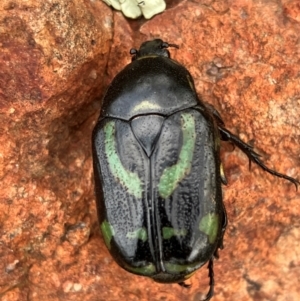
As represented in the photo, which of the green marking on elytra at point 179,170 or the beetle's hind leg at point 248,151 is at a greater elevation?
the green marking on elytra at point 179,170

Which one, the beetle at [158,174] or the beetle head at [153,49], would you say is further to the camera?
the beetle head at [153,49]

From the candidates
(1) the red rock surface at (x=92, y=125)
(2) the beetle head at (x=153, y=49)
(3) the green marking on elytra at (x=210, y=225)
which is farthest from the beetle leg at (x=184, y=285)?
(2) the beetle head at (x=153, y=49)

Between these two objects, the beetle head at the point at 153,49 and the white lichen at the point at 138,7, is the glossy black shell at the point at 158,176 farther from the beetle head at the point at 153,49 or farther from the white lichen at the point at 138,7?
the white lichen at the point at 138,7

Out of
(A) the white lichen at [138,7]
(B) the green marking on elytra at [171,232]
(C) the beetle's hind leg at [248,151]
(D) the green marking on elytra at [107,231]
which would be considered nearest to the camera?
(B) the green marking on elytra at [171,232]

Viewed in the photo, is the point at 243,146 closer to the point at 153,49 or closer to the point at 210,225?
the point at 210,225

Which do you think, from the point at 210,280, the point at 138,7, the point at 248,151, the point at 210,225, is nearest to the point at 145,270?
the point at 210,225

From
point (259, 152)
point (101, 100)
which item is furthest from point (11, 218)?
point (259, 152)

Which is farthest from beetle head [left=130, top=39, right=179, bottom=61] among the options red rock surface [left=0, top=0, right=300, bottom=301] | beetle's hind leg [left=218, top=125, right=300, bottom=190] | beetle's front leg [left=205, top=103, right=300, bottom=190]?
beetle's hind leg [left=218, top=125, right=300, bottom=190]
